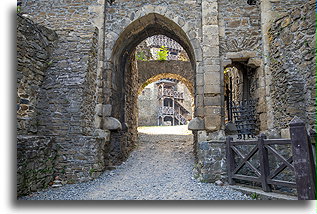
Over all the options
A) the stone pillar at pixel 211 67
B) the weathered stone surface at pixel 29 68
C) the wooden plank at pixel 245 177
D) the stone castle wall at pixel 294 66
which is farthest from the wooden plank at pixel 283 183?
the weathered stone surface at pixel 29 68

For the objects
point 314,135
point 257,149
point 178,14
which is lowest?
point 257,149

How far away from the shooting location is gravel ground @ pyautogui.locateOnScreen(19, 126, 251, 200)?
4023 mm

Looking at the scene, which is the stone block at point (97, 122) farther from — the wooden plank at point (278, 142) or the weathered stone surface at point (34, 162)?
the wooden plank at point (278, 142)

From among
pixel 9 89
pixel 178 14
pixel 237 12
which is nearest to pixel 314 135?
pixel 237 12

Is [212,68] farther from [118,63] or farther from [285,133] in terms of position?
[118,63]

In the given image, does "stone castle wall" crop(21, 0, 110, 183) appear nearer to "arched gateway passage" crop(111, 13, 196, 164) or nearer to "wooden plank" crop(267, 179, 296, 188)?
"arched gateway passage" crop(111, 13, 196, 164)

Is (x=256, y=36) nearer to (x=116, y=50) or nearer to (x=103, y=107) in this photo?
(x=116, y=50)

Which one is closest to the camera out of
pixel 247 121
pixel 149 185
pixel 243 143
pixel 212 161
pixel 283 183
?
pixel 283 183

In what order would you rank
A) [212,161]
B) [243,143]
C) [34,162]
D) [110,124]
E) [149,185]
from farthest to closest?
1. [110,124]
2. [212,161]
3. [149,185]
4. [243,143]
5. [34,162]

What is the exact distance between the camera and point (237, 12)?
18.2ft

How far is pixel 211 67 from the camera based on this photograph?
208 inches

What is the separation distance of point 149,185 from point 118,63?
3.14 m

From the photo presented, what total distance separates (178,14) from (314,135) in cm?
381

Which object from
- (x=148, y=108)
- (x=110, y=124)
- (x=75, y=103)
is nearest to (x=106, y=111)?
(x=110, y=124)
